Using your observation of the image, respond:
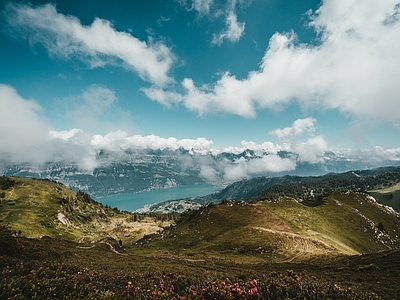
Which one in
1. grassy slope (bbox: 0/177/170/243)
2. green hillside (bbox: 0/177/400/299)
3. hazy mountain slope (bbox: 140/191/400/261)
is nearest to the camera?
green hillside (bbox: 0/177/400/299)

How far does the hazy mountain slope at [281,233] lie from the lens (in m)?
63.2

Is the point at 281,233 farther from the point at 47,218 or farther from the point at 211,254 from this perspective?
the point at 47,218

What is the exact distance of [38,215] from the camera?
131125 mm

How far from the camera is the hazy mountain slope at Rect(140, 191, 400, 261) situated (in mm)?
63219

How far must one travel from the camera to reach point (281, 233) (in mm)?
73438

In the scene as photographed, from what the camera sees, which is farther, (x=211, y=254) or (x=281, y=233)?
(x=281, y=233)

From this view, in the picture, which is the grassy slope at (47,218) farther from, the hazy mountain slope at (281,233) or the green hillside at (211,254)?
the hazy mountain slope at (281,233)

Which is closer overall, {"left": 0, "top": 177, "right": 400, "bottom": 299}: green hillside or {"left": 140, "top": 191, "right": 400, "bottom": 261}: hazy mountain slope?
{"left": 0, "top": 177, "right": 400, "bottom": 299}: green hillside

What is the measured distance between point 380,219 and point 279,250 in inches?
4634

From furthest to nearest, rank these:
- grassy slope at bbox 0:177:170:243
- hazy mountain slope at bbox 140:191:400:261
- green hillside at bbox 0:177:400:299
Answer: grassy slope at bbox 0:177:170:243, hazy mountain slope at bbox 140:191:400:261, green hillside at bbox 0:177:400:299

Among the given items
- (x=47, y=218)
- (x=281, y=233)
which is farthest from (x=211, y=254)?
(x=47, y=218)

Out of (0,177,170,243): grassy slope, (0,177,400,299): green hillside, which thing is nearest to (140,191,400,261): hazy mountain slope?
(0,177,400,299): green hillside

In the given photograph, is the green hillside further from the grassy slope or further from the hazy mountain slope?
the grassy slope

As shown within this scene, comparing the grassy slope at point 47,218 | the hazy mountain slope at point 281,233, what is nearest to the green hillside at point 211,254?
the hazy mountain slope at point 281,233
